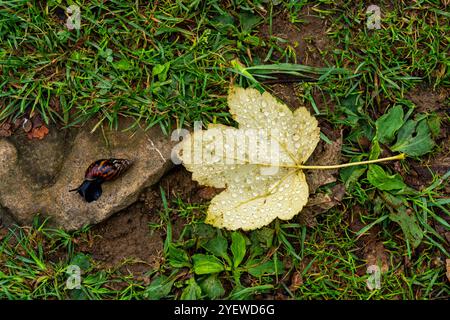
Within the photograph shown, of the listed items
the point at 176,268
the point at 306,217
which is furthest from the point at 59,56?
the point at 306,217

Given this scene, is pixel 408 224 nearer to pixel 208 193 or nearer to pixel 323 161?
pixel 323 161

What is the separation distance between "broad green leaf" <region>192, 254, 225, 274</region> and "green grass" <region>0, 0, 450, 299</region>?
1 cm

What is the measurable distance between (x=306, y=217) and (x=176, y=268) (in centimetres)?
77

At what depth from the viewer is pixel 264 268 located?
9.81 ft

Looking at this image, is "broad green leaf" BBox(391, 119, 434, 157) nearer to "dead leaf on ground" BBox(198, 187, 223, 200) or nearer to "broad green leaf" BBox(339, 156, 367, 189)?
"broad green leaf" BBox(339, 156, 367, 189)

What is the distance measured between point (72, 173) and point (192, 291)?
92 centimetres

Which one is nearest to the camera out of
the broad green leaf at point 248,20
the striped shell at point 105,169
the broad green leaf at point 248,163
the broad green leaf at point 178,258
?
the broad green leaf at point 248,163

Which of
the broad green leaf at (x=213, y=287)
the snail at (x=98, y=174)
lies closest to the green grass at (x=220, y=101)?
the broad green leaf at (x=213, y=287)

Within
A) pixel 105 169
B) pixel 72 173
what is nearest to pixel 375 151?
pixel 105 169

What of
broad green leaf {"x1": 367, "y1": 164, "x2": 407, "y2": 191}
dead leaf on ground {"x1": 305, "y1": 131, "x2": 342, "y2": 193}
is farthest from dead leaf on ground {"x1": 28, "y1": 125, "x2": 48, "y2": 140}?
broad green leaf {"x1": 367, "y1": 164, "x2": 407, "y2": 191}

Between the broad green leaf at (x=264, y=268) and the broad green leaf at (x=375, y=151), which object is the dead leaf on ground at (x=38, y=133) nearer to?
the broad green leaf at (x=264, y=268)

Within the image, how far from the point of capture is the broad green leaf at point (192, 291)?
296 cm

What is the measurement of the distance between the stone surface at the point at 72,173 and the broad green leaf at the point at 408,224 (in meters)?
1.29
